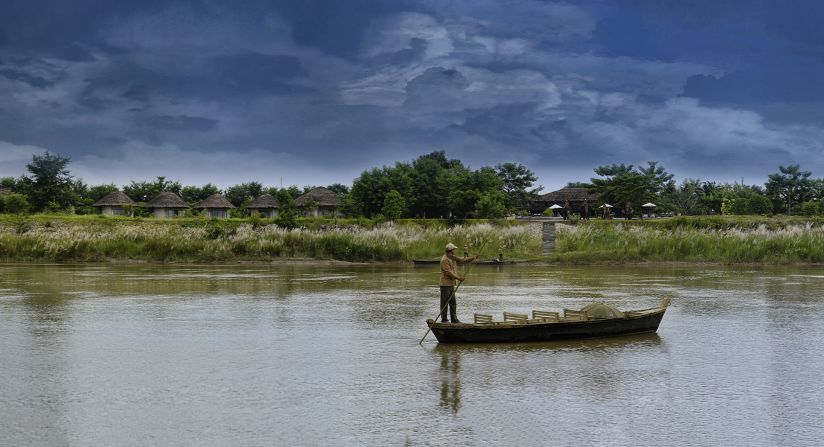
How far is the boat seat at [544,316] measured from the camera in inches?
596

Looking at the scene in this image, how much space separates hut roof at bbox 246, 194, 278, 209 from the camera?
84.3m

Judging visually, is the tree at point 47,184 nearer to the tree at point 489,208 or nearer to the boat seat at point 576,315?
the tree at point 489,208

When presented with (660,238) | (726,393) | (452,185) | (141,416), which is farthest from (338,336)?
(452,185)

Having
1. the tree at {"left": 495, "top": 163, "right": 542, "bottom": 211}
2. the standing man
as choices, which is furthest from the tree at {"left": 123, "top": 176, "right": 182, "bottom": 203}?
the standing man

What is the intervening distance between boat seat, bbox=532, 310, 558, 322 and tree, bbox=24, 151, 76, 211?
59729 mm

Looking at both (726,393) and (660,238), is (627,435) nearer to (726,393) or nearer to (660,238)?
(726,393)

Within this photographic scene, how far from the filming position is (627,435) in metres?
9.52

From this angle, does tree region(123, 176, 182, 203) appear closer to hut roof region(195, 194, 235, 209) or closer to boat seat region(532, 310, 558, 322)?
hut roof region(195, 194, 235, 209)

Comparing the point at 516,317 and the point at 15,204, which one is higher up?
the point at 15,204

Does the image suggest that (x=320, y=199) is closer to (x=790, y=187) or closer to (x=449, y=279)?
(x=790, y=187)

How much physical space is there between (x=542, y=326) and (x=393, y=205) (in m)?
46.0

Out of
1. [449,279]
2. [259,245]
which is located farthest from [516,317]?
[259,245]

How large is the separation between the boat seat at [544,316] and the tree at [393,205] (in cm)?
4461

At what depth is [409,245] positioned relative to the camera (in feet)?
139
